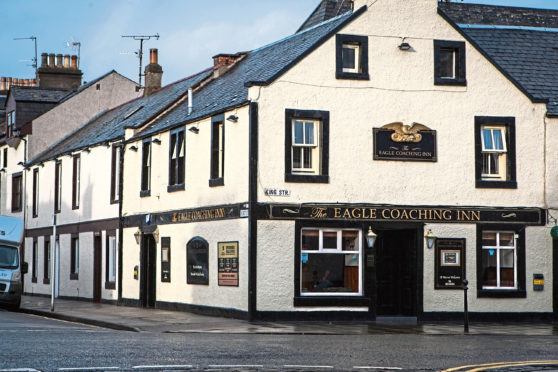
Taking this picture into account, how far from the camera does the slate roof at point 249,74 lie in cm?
2733

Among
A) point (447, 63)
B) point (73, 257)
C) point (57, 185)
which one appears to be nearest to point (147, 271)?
point (73, 257)

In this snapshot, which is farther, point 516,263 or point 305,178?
point 516,263

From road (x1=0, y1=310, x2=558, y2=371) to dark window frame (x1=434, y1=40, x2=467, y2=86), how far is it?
9.17 meters

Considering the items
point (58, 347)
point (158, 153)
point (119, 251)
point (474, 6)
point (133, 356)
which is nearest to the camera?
point (133, 356)

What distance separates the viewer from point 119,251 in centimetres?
3559

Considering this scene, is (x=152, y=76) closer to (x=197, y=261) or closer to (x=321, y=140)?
(x=197, y=261)

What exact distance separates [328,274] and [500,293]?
5.01 meters

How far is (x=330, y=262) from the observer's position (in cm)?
2683

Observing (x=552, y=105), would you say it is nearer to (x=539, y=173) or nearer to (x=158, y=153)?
(x=539, y=173)

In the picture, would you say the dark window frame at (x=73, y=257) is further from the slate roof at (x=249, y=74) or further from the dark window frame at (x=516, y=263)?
the dark window frame at (x=516, y=263)

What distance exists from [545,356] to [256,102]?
12407 millimetres

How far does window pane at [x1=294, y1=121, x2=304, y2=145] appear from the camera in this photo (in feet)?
88.6

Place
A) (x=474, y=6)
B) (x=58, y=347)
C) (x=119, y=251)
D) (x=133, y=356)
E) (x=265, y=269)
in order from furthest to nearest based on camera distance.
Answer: (x=474, y=6)
(x=119, y=251)
(x=265, y=269)
(x=58, y=347)
(x=133, y=356)

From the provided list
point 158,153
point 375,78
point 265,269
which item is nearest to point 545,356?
point 265,269
